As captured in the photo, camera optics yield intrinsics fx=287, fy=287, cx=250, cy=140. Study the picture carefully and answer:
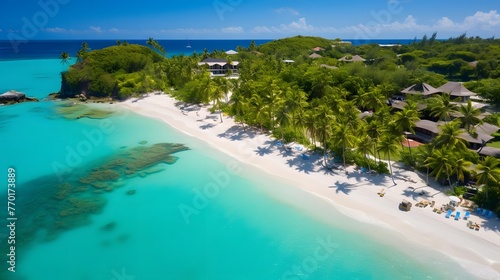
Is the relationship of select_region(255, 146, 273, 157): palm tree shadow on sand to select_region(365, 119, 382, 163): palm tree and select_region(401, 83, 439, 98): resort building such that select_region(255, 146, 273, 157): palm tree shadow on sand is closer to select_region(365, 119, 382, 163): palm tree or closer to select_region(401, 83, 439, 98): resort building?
select_region(365, 119, 382, 163): palm tree

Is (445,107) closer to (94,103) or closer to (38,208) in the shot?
(38,208)

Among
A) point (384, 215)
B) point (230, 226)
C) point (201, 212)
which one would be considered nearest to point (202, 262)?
point (230, 226)

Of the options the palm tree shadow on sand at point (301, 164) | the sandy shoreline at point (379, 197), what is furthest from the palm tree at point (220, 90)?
the palm tree shadow on sand at point (301, 164)

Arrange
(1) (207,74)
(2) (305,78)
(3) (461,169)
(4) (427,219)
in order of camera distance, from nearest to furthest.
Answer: (4) (427,219) → (3) (461,169) → (2) (305,78) → (1) (207,74)

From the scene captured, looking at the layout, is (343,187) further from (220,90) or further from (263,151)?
(220,90)

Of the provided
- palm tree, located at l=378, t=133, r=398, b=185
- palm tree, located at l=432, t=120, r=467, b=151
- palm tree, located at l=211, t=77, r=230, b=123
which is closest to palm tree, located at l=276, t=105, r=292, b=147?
palm tree, located at l=378, t=133, r=398, b=185

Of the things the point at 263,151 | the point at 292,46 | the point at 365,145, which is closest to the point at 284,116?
the point at 263,151

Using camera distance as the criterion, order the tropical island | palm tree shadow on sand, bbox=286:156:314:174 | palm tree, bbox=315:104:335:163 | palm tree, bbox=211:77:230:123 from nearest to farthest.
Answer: the tropical island → palm tree, bbox=315:104:335:163 → palm tree shadow on sand, bbox=286:156:314:174 → palm tree, bbox=211:77:230:123
